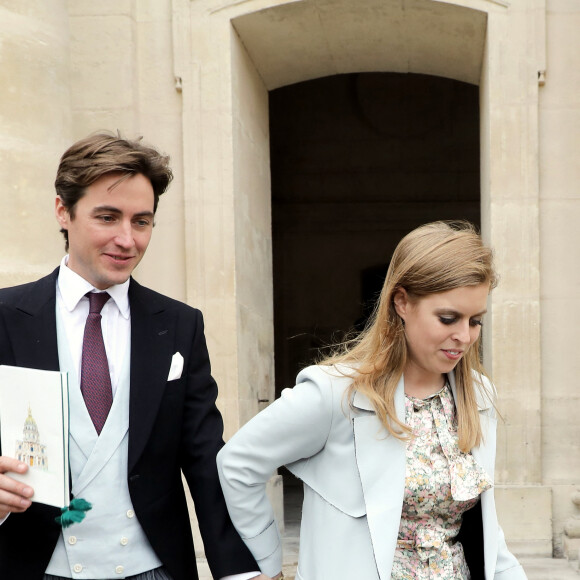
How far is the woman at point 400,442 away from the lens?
8.05 feet

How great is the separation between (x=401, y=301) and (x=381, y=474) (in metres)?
0.45

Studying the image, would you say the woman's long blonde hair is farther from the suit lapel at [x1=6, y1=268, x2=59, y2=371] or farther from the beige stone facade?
the beige stone facade

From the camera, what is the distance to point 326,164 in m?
12.7

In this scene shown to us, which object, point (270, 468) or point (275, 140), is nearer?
point (270, 468)

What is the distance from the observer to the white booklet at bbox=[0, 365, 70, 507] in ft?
7.80

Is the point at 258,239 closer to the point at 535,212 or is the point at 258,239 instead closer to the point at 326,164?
the point at 535,212

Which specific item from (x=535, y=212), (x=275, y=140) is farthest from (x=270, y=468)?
(x=275, y=140)

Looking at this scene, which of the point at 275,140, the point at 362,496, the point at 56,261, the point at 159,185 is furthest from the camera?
the point at 275,140

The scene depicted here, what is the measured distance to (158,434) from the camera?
272 cm

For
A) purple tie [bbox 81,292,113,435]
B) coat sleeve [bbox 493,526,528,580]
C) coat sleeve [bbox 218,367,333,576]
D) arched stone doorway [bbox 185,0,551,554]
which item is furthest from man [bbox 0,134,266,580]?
arched stone doorway [bbox 185,0,551,554]

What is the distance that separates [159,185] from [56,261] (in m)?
3.41

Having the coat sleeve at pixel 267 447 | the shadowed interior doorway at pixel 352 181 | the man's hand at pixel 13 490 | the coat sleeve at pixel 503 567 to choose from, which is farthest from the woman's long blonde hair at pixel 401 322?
the shadowed interior doorway at pixel 352 181

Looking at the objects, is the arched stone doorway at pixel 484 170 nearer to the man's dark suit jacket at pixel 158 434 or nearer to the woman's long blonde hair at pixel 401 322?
the man's dark suit jacket at pixel 158 434

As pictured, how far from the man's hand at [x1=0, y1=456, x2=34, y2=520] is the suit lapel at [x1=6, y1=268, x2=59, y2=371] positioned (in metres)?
0.29
